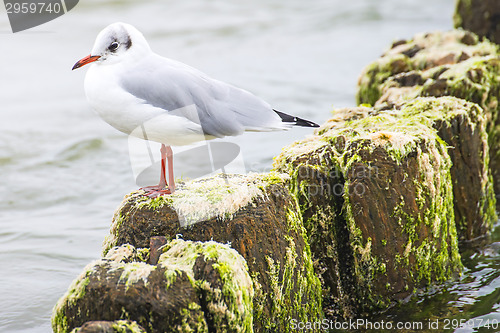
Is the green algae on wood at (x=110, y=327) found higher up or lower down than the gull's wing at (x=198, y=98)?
lower down

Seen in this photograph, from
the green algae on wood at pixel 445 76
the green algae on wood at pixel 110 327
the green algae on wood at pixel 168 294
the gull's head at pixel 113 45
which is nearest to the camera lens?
the green algae on wood at pixel 110 327

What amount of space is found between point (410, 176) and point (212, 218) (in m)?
1.54

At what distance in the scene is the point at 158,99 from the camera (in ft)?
11.8

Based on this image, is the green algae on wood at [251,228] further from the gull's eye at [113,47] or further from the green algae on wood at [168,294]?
the gull's eye at [113,47]

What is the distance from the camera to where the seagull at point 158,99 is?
3547 mm

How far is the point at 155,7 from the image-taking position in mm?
16547

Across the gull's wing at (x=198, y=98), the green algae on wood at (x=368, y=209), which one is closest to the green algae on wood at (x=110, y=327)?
the gull's wing at (x=198, y=98)

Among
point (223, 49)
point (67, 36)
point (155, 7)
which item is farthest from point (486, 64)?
point (155, 7)

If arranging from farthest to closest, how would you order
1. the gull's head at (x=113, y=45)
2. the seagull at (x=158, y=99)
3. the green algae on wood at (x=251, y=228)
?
the gull's head at (x=113, y=45)
the seagull at (x=158, y=99)
the green algae on wood at (x=251, y=228)

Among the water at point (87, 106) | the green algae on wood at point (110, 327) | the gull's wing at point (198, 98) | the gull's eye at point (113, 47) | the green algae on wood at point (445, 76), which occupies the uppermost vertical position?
the gull's eye at point (113, 47)

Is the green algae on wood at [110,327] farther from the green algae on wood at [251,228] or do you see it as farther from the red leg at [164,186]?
the red leg at [164,186]

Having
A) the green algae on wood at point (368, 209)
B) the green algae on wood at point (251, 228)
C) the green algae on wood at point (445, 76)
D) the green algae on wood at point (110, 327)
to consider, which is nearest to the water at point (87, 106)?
the green algae on wood at point (368, 209)

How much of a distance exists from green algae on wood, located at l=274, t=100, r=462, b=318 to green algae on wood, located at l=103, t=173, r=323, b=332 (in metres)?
0.54

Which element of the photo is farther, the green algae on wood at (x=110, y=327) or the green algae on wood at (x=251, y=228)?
the green algae on wood at (x=251, y=228)
